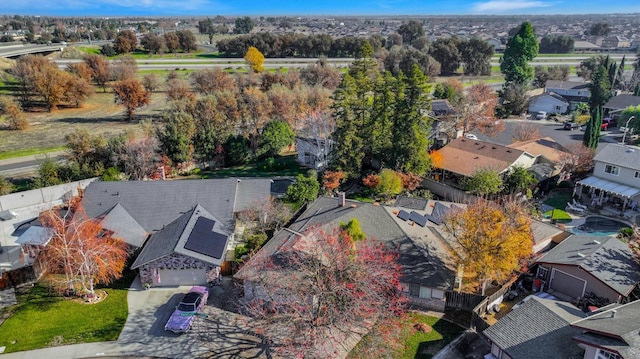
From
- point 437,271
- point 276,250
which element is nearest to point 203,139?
point 276,250

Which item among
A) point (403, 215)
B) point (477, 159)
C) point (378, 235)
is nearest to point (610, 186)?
point (477, 159)

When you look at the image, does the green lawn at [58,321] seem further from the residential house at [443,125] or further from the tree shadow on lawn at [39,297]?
the residential house at [443,125]

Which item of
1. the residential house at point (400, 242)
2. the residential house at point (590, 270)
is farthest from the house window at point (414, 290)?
the residential house at point (590, 270)

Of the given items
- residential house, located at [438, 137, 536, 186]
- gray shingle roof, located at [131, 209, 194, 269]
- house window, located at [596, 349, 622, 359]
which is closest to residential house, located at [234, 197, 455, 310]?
gray shingle roof, located at [131, 209, 194, 269]

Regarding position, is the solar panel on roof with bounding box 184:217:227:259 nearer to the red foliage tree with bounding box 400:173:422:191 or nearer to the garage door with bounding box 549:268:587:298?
the red foliage tree with bounding box 400:173:422:191

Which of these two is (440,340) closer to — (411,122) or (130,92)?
(411,122)

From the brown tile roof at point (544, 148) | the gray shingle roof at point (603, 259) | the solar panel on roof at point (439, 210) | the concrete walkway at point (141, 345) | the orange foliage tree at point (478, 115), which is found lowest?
the concrete walkway at point (141, 345)
